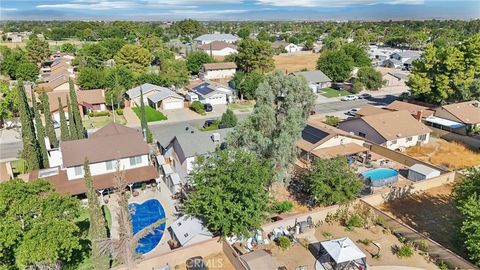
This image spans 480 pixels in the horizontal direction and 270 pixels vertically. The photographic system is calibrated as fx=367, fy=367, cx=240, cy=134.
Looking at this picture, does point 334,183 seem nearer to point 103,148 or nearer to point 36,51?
point 103,148

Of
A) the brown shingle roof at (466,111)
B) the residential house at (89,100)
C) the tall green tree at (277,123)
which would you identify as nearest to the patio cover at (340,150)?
the tall green tree at (277,123)

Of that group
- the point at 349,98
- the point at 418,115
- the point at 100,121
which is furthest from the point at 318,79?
the point at 100,121

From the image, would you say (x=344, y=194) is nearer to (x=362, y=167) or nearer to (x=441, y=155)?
(x=362, y=167)

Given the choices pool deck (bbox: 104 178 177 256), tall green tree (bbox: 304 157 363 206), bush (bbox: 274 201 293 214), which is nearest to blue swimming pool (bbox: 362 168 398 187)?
tall green tree (bbox: 304 157 363 206)

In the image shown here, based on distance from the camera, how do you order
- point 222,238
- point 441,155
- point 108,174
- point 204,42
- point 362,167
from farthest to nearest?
1. point 204,42
2. point 441,155
3. point 362,167
4. point 108,174
5. point 222,238

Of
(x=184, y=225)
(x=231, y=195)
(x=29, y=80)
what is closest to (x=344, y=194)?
(x=231, y=195)

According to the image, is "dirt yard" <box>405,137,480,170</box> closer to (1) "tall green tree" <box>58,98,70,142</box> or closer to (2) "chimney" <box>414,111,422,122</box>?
(2) "chimney" <box>414,111,422,122</box>

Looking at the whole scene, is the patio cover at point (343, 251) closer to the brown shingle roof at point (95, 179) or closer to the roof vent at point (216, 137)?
the roof vent at point (216, 137)
